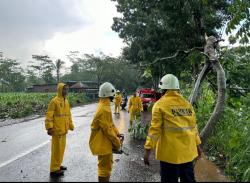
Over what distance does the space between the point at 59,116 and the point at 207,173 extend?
3.21 m

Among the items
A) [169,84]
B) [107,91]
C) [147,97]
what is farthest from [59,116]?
[147,97]

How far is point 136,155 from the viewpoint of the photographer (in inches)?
369

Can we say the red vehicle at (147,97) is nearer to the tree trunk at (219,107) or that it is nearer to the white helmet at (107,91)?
the tree trunk at (219,107)

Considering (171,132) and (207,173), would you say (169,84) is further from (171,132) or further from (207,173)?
(207,173)

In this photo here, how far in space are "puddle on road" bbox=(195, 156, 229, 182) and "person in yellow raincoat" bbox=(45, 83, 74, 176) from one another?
278cm

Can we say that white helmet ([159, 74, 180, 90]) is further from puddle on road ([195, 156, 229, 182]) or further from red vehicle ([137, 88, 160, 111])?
red vehicle ([137, 88, 160, 111])

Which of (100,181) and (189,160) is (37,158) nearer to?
(100,181)

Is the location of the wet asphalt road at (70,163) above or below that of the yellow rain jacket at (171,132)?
below

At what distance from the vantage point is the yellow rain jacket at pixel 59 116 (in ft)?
23.6

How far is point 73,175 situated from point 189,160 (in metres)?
3.27

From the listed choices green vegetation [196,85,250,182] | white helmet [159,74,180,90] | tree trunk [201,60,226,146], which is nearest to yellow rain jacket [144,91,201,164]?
white helmet [159,74,180,90]

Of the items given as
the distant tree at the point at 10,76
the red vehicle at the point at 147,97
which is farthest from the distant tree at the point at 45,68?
the red vehicle at the point at 147,97

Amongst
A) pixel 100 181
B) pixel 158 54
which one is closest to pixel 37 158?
pixel 100 181

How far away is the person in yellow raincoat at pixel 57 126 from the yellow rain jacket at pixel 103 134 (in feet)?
6.12
